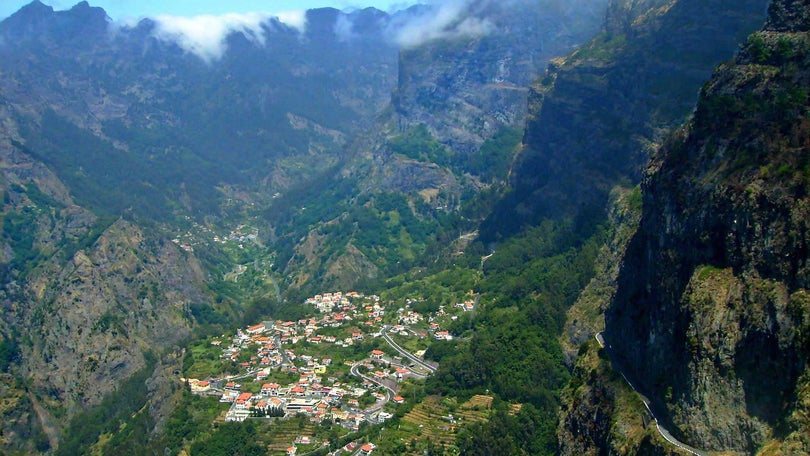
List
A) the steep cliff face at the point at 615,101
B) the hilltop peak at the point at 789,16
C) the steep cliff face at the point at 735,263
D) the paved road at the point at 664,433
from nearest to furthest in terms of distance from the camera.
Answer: the steep cliff face at the point at 735,263 < the paved road at the point at 664,433 < the hilltop peak at the point at 789,16 < the steep cliff face at the point at 615,101

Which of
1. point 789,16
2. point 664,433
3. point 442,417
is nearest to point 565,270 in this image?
point 442,417

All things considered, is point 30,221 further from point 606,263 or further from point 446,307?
point 606,263

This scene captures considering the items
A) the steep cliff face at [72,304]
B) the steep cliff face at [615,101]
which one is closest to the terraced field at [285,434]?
the steep cliff face at [72,304]

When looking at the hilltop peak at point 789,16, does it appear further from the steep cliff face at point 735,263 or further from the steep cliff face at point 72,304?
the steep cliff face at point 72,304

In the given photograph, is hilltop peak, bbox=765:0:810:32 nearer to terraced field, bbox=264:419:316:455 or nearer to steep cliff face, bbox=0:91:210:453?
terraced field, bbox=264:419:316:455

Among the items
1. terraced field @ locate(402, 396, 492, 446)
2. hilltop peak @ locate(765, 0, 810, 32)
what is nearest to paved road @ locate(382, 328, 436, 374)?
terraced field @ locate(402, 396, 492, 446)

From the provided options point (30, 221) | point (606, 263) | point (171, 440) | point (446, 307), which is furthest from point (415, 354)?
point (30, 221)
